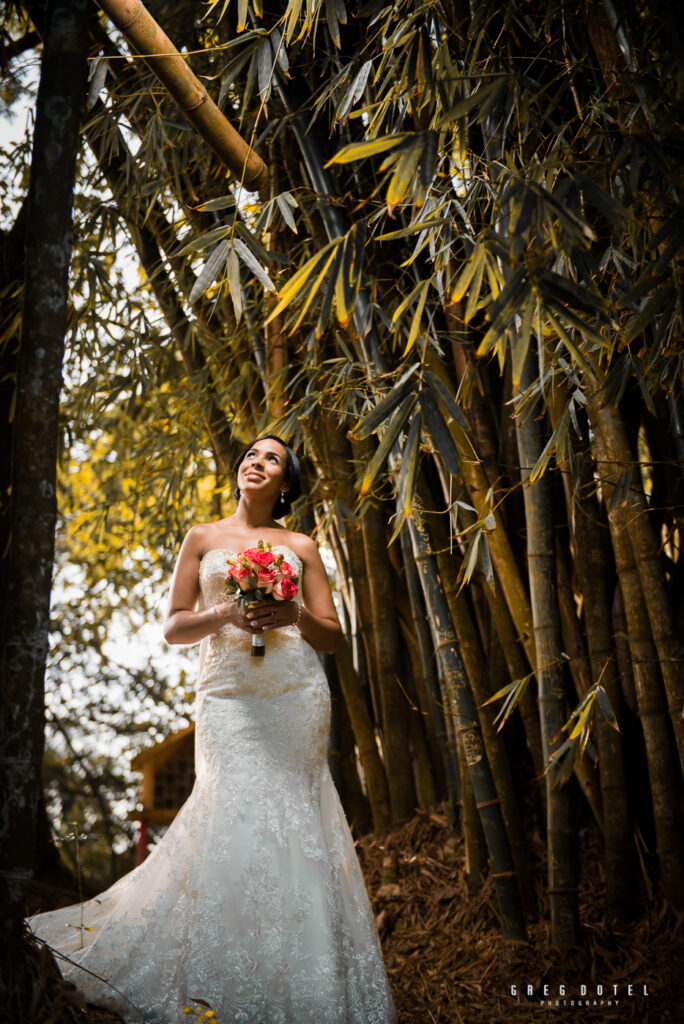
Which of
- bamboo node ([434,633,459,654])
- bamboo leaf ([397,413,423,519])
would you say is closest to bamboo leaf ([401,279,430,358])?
bamboo leaf ([397,413,423,519])

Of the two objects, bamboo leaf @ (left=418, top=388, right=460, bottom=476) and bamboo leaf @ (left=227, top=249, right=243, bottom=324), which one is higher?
bamboo leaf @ (left=227, top=249, right=243, bottom=324)

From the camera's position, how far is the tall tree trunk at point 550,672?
2334 millimetres

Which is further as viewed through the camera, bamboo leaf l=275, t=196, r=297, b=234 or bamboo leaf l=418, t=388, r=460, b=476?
bamboo leaf l=275, t=196, r=297, b=234

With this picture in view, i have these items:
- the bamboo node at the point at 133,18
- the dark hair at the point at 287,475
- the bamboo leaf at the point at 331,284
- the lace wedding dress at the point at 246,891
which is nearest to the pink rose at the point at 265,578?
the lace wedding dress at the point at 246,891

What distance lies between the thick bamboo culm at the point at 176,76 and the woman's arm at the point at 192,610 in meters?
1.03

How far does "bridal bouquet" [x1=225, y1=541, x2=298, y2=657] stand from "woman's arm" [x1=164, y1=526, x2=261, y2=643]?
0.04 m

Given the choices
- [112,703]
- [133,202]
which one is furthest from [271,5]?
[112,703]

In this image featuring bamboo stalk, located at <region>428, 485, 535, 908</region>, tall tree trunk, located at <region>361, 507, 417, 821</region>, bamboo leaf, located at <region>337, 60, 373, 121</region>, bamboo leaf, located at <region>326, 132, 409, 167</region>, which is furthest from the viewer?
tall tree trunk, located at <region>361, 507, 417, 821</region>

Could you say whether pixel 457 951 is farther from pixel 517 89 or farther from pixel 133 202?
pixel 133 202

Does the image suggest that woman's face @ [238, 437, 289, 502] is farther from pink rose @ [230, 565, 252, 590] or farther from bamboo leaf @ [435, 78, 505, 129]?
bamboo leaf @ [435, 78, 505, 129]

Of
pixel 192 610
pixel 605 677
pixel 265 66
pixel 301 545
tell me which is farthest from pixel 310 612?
pixel 265 66

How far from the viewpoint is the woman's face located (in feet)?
8.14

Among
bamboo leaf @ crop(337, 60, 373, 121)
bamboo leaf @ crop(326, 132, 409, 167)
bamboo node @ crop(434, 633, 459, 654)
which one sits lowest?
bamboo node @ crop(434, 633, 459, 654)

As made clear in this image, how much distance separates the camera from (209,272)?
1.88 metres
